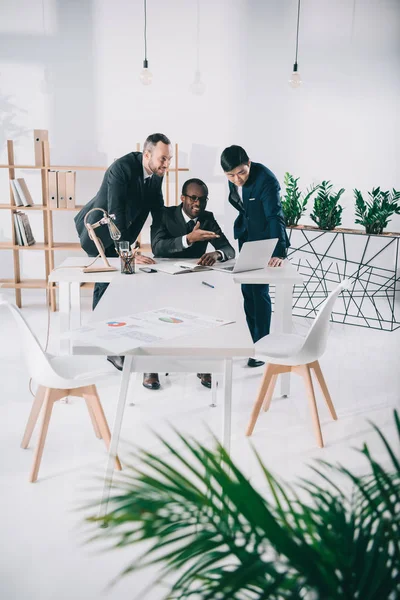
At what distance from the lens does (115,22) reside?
5.64m

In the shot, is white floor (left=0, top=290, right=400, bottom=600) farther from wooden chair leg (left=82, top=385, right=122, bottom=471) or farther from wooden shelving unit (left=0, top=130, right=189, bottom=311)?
wooden shelving unit (left=0, top=130, right=189, bottom=311)

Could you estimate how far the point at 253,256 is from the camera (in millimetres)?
3244

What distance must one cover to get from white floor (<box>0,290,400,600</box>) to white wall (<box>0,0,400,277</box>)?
7.91 feet

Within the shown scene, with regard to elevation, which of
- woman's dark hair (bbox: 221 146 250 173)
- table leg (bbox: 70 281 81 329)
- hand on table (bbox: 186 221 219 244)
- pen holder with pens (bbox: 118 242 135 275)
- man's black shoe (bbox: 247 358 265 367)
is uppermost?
woman's dark hair (bbox: 221 146 250 173)

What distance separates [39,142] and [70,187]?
1.61 feet

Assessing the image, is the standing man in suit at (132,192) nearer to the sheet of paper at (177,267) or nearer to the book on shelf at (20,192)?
the sheet of paper at (177,267)

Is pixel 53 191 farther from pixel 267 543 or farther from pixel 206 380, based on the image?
pixel 267 543

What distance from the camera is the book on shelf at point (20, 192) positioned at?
5285 millimetres

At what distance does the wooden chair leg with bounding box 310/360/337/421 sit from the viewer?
2867 millimetres

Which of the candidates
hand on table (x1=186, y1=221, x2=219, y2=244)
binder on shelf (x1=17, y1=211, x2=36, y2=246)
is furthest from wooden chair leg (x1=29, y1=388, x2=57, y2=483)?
binder on shelf (x1=17, y1=211, x2=36, y2=246)

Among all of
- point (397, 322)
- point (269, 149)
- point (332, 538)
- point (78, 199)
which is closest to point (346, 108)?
point (269, 149)

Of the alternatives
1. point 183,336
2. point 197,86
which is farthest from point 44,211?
A: point 183,336

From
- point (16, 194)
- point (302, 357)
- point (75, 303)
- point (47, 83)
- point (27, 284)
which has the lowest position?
point (27, 284)

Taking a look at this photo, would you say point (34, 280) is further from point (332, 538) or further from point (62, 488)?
point (332, 538)
